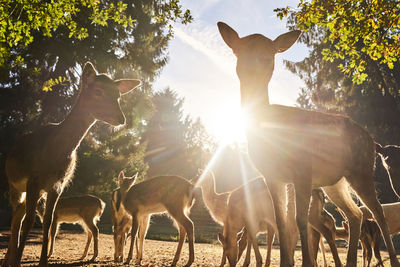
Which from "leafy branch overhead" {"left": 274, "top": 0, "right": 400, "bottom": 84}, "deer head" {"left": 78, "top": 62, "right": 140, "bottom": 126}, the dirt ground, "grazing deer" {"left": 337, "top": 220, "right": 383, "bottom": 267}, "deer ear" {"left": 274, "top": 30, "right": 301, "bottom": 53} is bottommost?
the dirt ground

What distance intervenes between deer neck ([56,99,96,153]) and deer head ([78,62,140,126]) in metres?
0.07

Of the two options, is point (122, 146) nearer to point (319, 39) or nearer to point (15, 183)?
point (319, 39)

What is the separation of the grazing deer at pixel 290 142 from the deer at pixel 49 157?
2378mm

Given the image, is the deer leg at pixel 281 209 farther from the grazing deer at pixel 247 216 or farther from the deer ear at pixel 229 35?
the grazing deer at pixel 247 216

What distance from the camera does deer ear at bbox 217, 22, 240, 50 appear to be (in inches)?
185

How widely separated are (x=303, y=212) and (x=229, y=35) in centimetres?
265

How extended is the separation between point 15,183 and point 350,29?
7163mm

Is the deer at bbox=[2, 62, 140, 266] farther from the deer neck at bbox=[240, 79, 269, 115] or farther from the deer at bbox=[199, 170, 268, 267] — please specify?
the deer at bbox=[199, 170, 268, 267]

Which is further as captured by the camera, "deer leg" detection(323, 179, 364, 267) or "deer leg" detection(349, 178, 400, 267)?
"deer leg" detection(323, 179, 364, 267)

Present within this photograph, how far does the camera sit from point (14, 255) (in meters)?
4.66

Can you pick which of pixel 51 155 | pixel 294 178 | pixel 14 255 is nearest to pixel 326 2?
pixel 294 178

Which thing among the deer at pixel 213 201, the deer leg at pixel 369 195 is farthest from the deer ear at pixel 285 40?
the deer at pixel 213 201

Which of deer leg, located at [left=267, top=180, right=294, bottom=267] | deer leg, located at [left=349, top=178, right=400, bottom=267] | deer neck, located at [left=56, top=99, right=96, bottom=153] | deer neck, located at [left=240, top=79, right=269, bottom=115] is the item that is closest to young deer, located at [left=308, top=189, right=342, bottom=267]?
deer leg, located at [left=349, top=178, right=400, bottom=267]

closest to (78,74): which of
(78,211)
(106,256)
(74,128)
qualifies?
(78,211)
